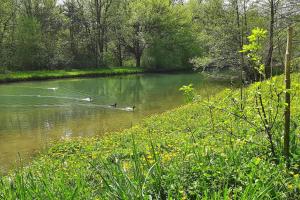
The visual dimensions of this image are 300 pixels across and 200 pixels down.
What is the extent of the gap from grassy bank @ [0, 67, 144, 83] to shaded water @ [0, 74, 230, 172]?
16.4 ft

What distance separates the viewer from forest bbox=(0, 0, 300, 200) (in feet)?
13.5

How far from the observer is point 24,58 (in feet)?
162

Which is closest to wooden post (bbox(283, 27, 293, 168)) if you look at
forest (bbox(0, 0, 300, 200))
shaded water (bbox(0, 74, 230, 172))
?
forest (bbox(0, 0, 300, 200))

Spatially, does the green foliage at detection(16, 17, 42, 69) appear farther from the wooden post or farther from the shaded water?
the wooden post

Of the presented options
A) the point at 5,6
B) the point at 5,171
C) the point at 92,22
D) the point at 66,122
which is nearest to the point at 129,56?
the point at 92,22

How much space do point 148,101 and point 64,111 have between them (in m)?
7.15

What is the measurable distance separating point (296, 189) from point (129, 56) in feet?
198

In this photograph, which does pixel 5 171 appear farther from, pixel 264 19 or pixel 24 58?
pixel 24 58

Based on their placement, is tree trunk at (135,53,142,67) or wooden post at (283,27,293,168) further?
tree trunk at (135,53,142,67)

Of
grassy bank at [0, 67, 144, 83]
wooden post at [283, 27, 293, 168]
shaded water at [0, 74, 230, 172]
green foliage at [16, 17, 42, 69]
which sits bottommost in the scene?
shaded water at [0, 74, 230, 172]

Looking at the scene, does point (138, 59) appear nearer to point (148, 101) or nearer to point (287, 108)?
point (148, 101)

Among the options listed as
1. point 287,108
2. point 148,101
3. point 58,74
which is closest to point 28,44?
point 58,74

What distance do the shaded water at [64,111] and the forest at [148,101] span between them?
85 millimetres

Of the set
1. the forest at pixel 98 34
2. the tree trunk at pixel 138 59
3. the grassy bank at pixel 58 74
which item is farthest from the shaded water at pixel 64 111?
the tree trunk at pixel 138 59
